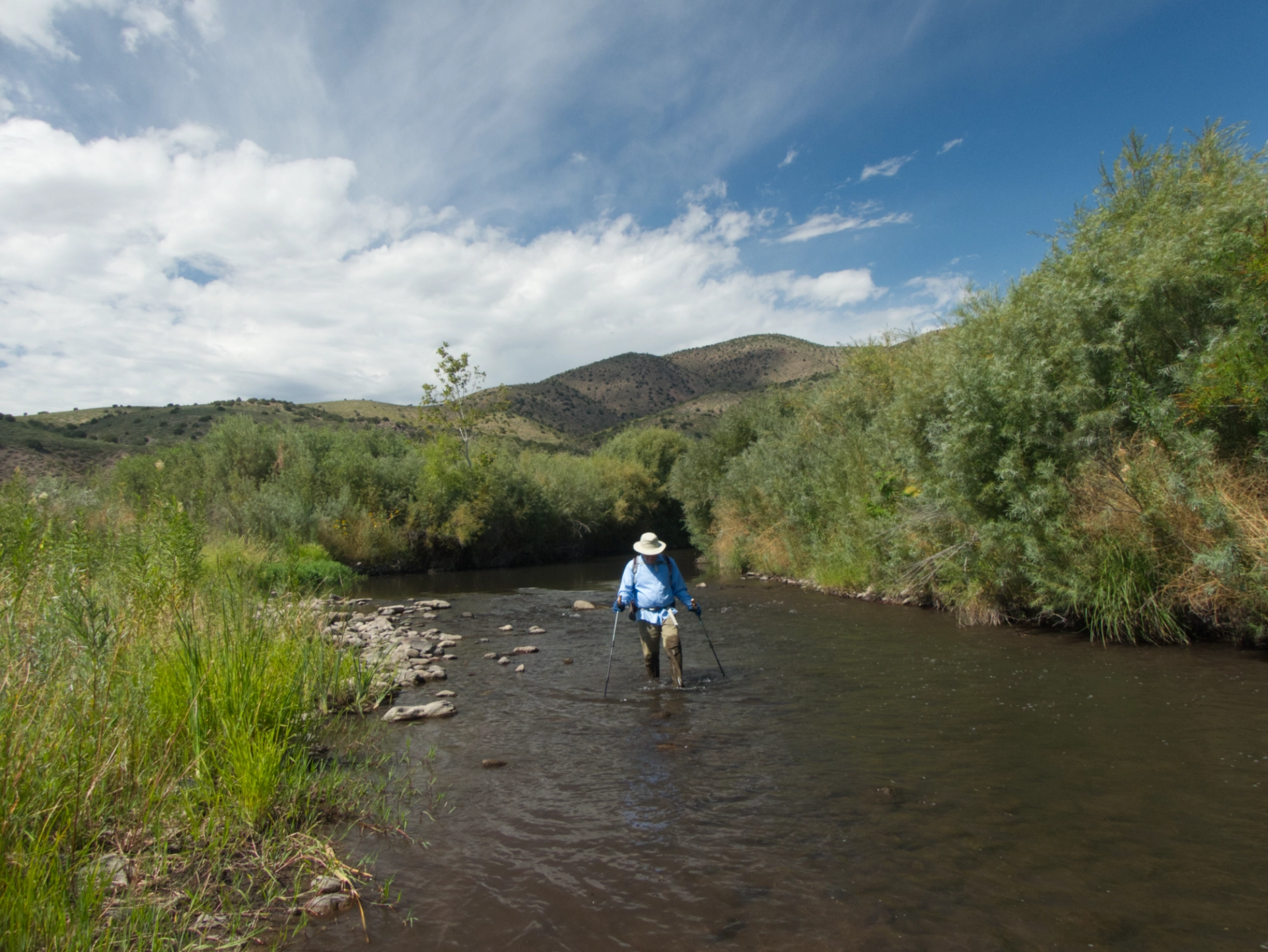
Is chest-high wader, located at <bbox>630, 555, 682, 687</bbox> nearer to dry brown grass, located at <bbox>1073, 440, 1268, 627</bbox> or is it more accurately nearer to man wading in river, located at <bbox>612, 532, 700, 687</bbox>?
man wading in river, located at <bbox>612, 532, 700, 687</bbox>

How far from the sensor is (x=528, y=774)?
309 inches

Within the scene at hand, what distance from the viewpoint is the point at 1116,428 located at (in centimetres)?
1410

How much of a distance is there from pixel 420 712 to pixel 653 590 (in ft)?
13.2

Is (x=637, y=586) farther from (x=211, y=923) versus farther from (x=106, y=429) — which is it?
(x=106, y=429)

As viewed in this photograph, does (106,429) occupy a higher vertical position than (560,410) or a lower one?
lower

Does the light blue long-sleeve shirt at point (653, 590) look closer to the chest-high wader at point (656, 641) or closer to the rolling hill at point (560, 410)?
the chest-high wader at point (656, 641)

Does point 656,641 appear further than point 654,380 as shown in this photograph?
No

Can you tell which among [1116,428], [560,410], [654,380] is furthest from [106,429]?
[1116,428]

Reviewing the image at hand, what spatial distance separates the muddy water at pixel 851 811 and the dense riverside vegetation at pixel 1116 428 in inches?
68.6

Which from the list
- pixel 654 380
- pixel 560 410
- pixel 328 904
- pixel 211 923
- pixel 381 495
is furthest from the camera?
pixel 654 380

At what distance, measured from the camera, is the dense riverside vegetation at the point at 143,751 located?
4.11 meters

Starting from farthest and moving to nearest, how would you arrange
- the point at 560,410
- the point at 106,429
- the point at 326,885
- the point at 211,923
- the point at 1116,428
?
the point at 560,410 < the point at 106,429 < the point at 1116,428 < the point at 326,885 < the point at 211,923

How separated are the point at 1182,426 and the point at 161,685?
16.1 meters

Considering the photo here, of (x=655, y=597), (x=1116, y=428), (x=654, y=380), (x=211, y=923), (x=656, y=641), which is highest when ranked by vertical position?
(x=654, y=380)
